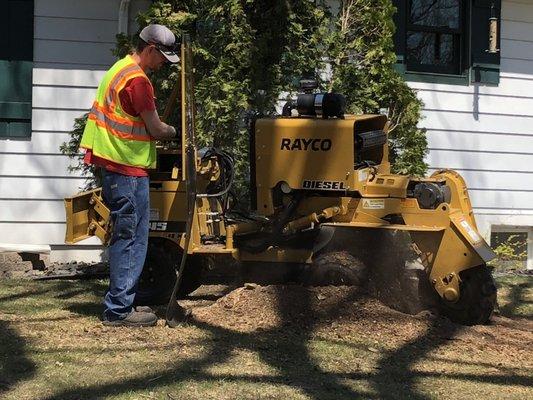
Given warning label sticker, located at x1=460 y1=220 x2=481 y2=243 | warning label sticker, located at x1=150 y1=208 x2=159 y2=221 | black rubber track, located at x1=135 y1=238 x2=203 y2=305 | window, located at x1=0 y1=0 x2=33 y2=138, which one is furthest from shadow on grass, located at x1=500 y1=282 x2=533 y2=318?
window, located at x1=0 y1=0 x2=33 y2=138

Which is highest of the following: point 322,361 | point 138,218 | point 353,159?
point 353,159

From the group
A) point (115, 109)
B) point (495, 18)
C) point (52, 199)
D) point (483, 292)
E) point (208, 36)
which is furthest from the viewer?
point (495, 18)

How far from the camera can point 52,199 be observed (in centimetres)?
855

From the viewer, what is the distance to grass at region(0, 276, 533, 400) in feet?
11.8

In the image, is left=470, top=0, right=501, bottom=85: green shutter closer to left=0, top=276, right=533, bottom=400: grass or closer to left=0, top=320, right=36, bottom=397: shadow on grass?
left=0, top=276, right=533, bottom=400: grass

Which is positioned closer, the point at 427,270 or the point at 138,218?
the point at 138,218

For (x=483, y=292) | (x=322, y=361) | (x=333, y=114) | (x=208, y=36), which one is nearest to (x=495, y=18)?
(x=208, y=36)

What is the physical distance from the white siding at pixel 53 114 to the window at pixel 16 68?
0.09 m

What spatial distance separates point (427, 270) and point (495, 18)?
18.6ft

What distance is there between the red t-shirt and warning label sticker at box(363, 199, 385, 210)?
1839 mm

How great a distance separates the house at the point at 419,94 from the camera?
27.9ft

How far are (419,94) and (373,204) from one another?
14.7 feet

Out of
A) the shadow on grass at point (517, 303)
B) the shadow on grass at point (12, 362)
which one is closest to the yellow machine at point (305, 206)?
the shadow on grass at point (517, 303)

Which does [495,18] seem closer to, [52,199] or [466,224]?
[466,224]
